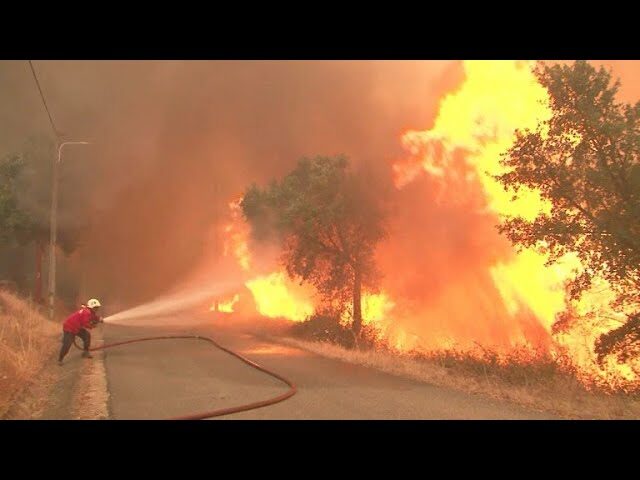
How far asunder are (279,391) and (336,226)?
11.7 m

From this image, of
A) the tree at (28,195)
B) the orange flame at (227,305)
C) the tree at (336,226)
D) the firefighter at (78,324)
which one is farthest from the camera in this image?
the orange flame at (227,305)

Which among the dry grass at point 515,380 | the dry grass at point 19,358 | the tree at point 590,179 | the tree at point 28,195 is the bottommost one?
the dry grass at point 515,380

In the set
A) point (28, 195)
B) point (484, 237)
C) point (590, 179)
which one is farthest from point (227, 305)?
point (590, 179)

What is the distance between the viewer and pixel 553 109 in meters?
11.9

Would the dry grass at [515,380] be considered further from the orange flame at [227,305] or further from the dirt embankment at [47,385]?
the orange flame at [227,305]

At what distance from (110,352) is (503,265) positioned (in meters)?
18.9

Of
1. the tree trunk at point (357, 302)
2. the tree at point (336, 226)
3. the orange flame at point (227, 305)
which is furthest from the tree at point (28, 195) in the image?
the tree trunk at point (357, 302)

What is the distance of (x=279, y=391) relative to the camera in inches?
359

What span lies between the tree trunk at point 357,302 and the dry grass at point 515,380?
15.1 ft

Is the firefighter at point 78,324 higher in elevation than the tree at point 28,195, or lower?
lower

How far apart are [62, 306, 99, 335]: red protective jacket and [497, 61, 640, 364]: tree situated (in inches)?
413

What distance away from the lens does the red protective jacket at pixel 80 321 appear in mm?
12727

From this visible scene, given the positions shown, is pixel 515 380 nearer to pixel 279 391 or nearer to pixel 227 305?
pixel 279 391
